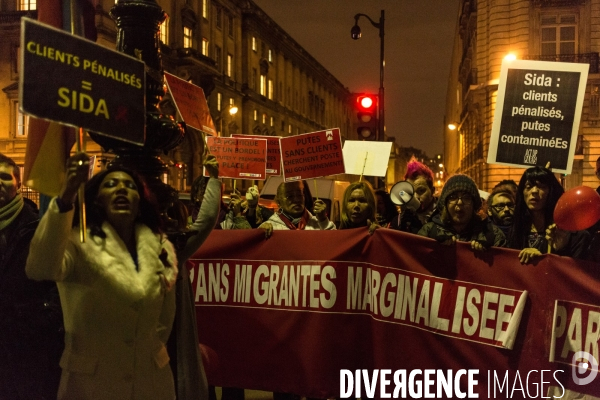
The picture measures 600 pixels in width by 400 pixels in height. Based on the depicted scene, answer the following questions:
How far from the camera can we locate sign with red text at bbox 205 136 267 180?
268 inches

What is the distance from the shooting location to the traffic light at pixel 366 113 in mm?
10602

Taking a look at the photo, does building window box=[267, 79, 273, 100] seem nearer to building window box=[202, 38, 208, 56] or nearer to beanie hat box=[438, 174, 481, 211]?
building window box=[202, 38, 208, 56]

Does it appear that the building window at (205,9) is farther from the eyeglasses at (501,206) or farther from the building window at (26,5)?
the eyeglasses at (501,206)

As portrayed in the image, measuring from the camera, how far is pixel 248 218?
6715mm

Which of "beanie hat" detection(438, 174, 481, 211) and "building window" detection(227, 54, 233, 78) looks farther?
"building window" detection(227, 54, 233, 78)

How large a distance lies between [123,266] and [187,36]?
147ft

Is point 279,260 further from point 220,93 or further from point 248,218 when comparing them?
point 220,93

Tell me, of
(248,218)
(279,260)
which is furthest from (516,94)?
(248,218)

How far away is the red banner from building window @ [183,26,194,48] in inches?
1648

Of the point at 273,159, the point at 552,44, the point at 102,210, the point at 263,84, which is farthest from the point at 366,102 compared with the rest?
the point at 263,84

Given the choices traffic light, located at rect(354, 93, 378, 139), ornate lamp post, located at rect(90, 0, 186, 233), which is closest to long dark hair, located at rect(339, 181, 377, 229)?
ornate lamp post, located at rect(90, 0, 186, 233)

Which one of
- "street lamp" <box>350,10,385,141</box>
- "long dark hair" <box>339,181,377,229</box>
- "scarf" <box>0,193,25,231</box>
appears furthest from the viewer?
"street lamp" <box>350,10,385,141</box>

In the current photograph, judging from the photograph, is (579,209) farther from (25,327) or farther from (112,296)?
(25,327)

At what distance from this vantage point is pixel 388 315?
4.51 meters
